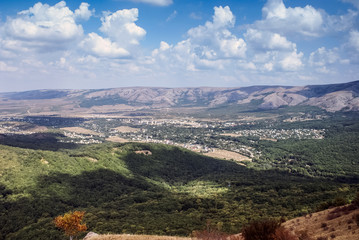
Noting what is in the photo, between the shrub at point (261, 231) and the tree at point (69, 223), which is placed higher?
the shrub at point (261, 231)

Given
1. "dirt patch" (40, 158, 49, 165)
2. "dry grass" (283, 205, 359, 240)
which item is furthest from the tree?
"dirt patch" (40, 158, 49, 165)

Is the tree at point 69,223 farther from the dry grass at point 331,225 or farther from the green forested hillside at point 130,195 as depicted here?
the dry grass at point 331,225

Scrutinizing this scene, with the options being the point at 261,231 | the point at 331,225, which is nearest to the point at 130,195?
the point at 331,225

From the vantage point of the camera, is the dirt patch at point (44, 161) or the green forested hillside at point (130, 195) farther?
the dirt patch at point (44, 161)

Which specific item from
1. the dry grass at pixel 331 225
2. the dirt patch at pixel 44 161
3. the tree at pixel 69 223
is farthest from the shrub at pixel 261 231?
the dirt patch at pixel 44 161

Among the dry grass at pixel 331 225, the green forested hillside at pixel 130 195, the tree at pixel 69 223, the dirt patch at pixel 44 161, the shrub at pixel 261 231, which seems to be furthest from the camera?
the dirt patch at pixel 44 161

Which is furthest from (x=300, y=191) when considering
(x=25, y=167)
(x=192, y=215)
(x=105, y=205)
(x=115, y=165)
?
(x=25, y=167)

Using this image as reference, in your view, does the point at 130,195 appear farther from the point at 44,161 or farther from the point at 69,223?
the point at 69,223

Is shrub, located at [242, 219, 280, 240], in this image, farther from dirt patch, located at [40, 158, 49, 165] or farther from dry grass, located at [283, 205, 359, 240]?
dirt patch, located at [40, 158, 49, 165]
